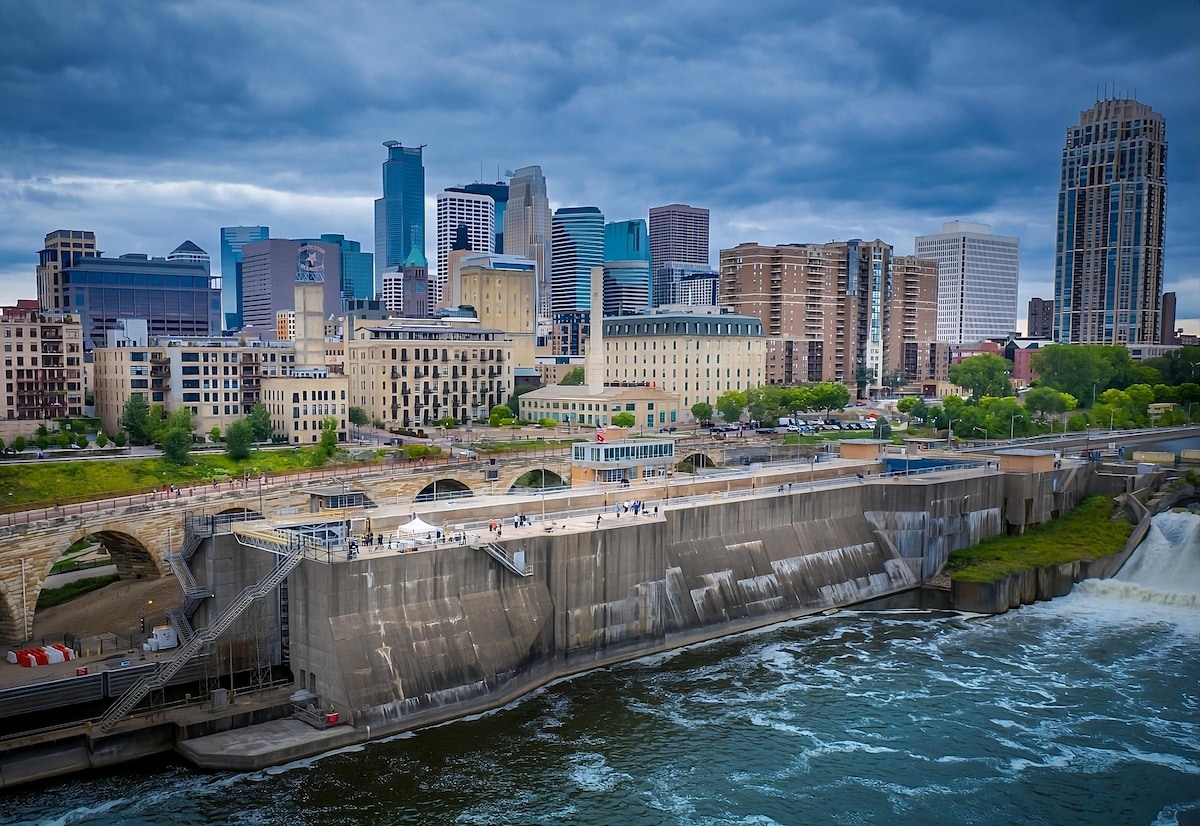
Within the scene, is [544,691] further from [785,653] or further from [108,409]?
[108,409]

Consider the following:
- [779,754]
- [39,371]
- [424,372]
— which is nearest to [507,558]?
[779,754]

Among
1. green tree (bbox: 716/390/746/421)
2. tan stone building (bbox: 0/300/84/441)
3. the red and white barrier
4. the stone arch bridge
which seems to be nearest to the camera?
the red and white barrier

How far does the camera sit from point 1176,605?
74562 millimetres

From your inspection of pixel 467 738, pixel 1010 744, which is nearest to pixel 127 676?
pixel 467 738

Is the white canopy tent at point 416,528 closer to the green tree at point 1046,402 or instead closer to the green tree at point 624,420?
the green tree at point 624,420

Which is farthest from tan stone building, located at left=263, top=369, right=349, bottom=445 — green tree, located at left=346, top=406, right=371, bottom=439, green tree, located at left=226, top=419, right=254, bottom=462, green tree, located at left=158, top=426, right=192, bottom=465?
green tree, located at left=158, top=426, right=192, bottom=465

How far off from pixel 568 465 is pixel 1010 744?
203 ft

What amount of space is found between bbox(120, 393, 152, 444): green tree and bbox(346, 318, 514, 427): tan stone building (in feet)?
93.5

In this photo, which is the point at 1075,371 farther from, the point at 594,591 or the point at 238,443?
the point at 594,591

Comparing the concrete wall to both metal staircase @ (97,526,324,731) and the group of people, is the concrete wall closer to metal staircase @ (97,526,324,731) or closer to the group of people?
metal staircase @ (97,526,324,731)

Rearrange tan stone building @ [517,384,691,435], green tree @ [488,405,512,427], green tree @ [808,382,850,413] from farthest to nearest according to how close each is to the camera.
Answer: green tree @ [808,382,850,413] < tan stone building @ [517,384,691,435] < green tree @ [488,405,512,427]

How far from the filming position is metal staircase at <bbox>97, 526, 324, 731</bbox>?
4644 centimetres

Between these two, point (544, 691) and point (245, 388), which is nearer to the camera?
point (544, 691)

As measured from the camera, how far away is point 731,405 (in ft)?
541
